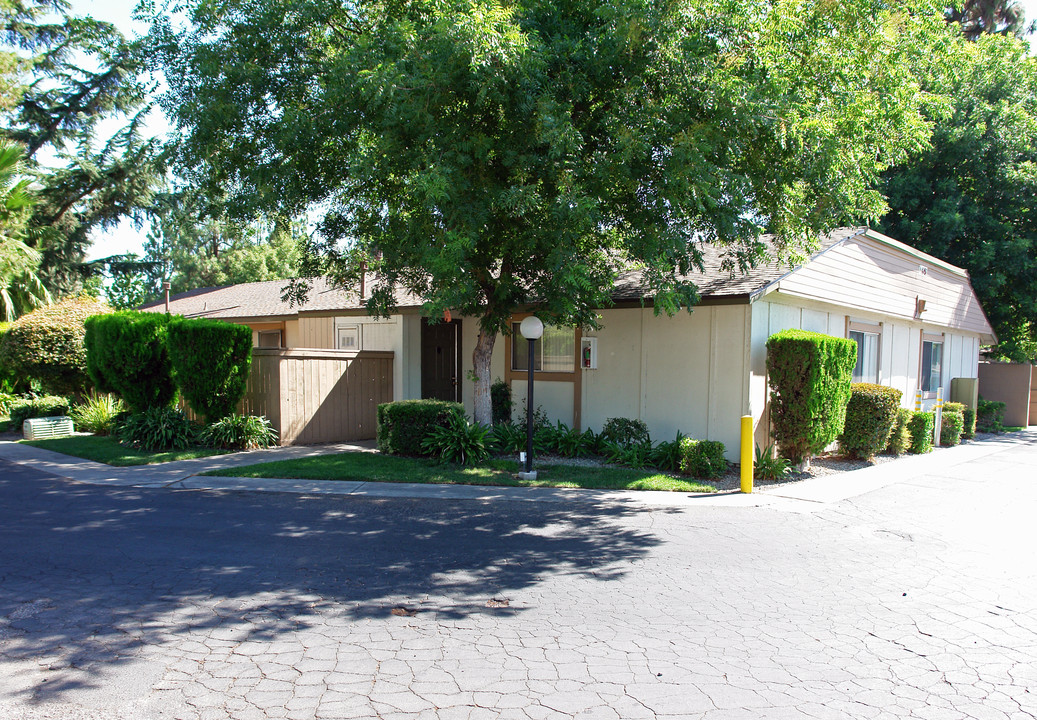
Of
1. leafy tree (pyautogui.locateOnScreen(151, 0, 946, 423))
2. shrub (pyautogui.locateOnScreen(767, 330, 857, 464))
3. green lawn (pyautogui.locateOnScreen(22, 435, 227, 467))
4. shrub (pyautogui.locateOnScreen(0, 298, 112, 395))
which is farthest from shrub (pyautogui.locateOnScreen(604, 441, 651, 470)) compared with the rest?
shrub (pyautogui.locateOnScreen(0, 298, 112, 395))

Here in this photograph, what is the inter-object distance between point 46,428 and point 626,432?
41.3 feet

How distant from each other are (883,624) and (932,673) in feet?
2.64

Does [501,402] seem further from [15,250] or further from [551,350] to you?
[15,250]

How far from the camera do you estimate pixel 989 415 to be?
19.8m

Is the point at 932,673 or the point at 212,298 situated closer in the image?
the point at 932,673

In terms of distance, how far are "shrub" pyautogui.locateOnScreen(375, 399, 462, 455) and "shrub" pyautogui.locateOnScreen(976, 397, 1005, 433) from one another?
654 inches

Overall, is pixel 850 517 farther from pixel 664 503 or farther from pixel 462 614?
pixel 462 614

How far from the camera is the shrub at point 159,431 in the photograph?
1248cm

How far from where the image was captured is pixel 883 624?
4.87m

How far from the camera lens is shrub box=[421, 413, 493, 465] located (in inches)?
447

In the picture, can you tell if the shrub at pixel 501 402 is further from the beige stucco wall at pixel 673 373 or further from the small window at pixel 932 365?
the small window at pixel 932 365

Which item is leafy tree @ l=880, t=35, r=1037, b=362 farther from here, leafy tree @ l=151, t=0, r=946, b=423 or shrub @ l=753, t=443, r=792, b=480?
shrub @ l=753, t=443, r=792, b=480

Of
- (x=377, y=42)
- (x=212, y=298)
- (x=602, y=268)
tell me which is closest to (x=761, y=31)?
(x=602, y=268)

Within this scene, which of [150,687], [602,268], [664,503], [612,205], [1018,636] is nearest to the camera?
[150,687]
